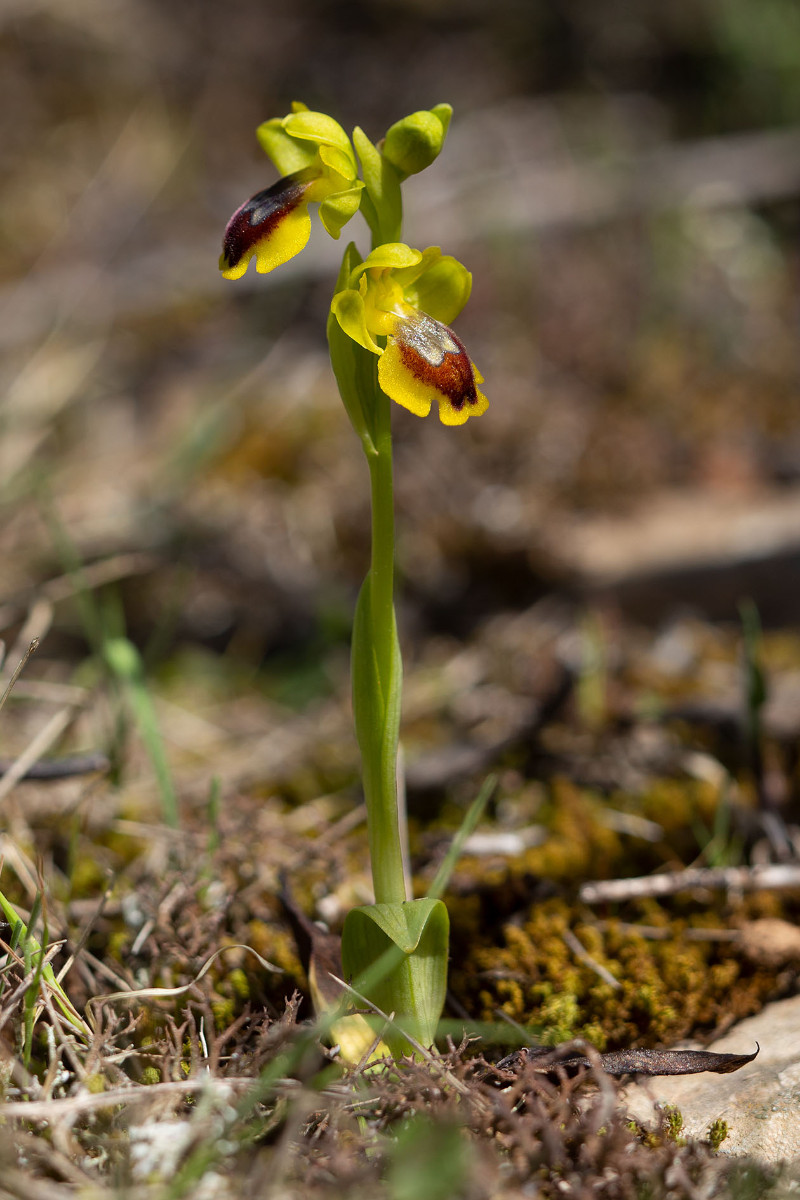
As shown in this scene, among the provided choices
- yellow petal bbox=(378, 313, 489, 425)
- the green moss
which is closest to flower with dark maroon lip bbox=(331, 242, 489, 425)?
yellow petal bbox=(378, 313, 489, 425)

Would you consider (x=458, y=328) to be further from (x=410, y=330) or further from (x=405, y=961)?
(x=405, y=961)

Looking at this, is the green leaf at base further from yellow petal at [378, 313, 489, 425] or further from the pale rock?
yellow petal at [378, 313, 489, 425]

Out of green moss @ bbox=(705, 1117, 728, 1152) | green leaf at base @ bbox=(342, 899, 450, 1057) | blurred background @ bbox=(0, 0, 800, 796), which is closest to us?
green moss @ bbox=(705, 1117, 728, 1152)

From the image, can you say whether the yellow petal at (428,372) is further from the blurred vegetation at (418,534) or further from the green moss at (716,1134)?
the green moss at (716,1134)

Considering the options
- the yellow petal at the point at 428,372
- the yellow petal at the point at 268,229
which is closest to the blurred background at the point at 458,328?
the yellow petal at the point at 268,229

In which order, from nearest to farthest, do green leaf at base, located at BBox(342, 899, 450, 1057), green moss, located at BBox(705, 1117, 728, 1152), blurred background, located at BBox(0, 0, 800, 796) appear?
green moss, located at BBox(705, 1117, 728, 1152), green leaf at base, located at BBox(342, 899, 450, 1057), blurred background, located at BBox(0, 0, 800, 796)

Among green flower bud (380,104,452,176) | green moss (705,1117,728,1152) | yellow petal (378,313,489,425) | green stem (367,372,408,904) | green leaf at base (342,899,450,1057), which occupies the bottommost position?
green moss (705,1117,728,1152)

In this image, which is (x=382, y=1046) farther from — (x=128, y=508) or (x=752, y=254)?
(x=752, y=254)
